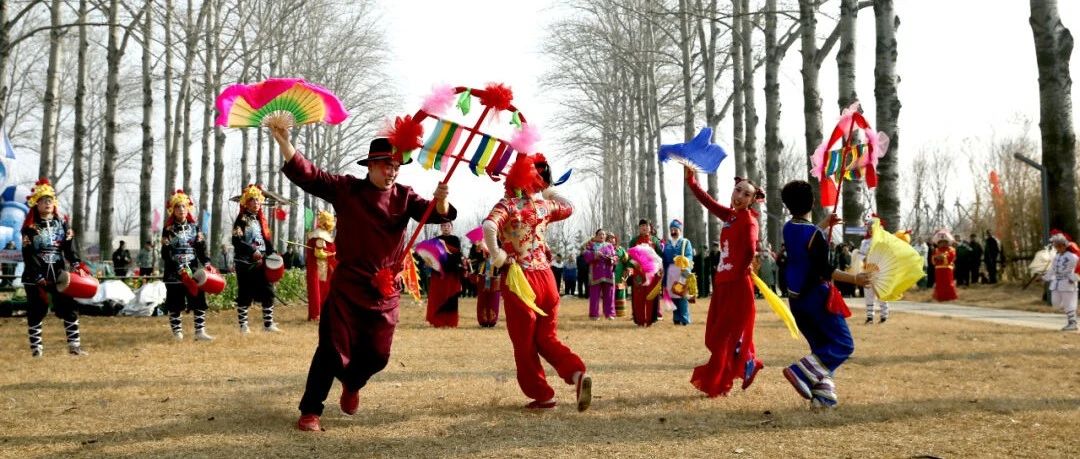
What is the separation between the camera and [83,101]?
70.3 ft

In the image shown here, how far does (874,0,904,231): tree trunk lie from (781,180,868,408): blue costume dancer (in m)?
8.30

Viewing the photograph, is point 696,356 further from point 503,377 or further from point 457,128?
point 457,128

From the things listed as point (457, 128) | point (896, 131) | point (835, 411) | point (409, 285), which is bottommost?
point (835, 411)

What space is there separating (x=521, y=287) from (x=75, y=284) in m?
5.64

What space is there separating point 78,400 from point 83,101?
17.0 meters

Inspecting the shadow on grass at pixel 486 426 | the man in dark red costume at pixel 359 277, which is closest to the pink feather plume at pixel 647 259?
the shadow on grass at pixel 486 426

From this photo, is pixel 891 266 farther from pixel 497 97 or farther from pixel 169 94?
pixel 169 94

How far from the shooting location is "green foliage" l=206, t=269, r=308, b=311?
17.7 meters

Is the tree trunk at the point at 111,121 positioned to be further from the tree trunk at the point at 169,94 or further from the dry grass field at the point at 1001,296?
the dry grass field at the point at 1001,296

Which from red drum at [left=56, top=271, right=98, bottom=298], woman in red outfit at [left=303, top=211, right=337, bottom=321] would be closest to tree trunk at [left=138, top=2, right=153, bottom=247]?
woman in red outfit at [left=303, top=211, right=337, bottom=321]

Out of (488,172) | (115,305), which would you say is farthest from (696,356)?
(115,305)

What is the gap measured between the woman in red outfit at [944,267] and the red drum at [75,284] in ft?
49.6

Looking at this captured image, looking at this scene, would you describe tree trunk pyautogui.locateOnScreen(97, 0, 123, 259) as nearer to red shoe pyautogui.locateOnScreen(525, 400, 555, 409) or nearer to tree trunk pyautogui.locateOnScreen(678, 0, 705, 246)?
tree trunk pyautogui.locateOnScreen(678, 0, 705, 246)

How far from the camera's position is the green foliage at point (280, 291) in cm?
1770
